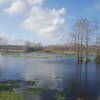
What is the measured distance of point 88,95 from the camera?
17.8m

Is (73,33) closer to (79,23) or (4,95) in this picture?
(79,23)

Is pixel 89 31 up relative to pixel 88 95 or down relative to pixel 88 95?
up

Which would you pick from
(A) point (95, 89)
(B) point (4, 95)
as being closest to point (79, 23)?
(A) point (95, 89)

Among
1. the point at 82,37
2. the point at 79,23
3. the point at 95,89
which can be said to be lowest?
the point at 95,89

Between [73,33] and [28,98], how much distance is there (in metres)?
53.4

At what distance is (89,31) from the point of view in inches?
2480

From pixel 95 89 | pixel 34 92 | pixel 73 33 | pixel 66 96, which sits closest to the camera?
pixel 66 96

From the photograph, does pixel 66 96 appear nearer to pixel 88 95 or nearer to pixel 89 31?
pixel 88 95

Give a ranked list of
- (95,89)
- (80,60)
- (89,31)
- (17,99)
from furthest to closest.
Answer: (89,31) < (80,60) < (95,89) < (17,99)

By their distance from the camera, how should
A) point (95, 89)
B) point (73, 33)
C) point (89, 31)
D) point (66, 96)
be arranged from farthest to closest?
point (73, 33), point (89, 31), point (95, 89), point (66, 96)

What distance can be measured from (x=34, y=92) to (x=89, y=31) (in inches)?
1871

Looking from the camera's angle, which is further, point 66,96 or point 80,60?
point 80,60

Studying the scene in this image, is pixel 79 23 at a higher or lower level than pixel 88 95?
higher

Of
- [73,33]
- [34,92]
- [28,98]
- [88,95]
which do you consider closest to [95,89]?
[88,95]
